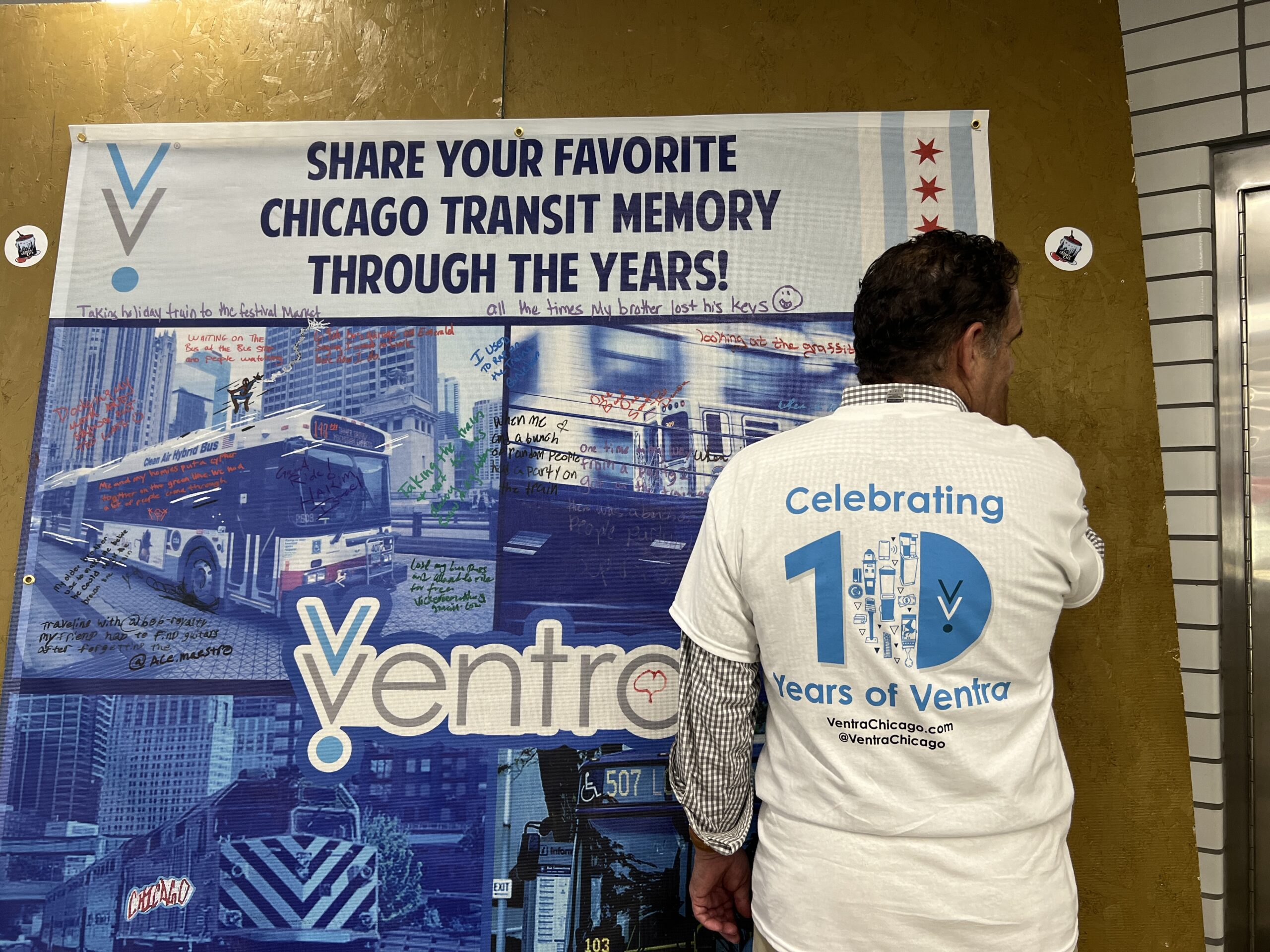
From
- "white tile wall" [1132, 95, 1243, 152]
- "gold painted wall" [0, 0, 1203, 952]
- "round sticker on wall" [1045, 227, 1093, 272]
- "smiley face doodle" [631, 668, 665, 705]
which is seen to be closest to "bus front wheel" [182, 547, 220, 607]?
"gold painted wall" [0, 0, 1203, 952]

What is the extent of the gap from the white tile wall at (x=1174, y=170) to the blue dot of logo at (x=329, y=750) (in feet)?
7.56

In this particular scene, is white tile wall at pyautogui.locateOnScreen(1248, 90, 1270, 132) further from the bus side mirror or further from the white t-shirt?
the bus side mirror

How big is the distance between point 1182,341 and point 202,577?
2.41 m

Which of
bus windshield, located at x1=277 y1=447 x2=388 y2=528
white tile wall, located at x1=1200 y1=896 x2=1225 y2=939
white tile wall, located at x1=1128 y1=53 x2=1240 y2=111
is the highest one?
white tile wall, located at x1=1128 y1=53 x2=1240 y2=111

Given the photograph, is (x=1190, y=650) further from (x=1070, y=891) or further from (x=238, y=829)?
(x=238, y=829)

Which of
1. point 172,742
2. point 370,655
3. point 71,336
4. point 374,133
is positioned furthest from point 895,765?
point 71,336

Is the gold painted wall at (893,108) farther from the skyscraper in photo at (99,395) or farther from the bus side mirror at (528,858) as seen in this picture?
the bus side mirror at (528,858)

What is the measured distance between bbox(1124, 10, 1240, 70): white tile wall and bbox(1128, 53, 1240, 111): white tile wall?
0.07ft

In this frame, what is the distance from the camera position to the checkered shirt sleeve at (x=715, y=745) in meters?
1.24

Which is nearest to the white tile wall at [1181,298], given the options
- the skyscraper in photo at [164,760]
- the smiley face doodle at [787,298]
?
the smiley face doodle at [787,298]

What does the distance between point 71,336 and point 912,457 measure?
6.48 feet

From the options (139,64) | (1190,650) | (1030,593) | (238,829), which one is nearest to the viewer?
(1030,593)

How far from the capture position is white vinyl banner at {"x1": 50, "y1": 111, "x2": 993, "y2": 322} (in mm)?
1896

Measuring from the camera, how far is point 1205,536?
1951 mm
